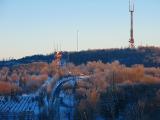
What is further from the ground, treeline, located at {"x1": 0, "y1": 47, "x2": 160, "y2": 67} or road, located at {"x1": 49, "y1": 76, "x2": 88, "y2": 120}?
treeline, located at {"x1": 0, "y1": 47, "x2": 160, "y2": 67}

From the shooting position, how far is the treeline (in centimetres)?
8250

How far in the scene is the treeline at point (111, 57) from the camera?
82500mm

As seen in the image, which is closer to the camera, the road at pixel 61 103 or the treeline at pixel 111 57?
the road at pixel 61 103

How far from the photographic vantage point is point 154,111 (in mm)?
43000

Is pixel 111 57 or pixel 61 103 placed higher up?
pixel 111 57

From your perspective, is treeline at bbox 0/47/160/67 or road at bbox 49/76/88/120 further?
treeline at bbox 0/47/160/67

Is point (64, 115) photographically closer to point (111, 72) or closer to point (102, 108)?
point (102, 108)

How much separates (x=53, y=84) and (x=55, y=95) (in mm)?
7895

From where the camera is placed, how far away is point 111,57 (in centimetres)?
9062

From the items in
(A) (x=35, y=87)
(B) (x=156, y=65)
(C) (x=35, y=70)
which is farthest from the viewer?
A: (C) (x=35, y=70)

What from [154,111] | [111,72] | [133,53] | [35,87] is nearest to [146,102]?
[154,111]

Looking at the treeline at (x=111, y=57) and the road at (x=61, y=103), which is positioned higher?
the treeline at (x=111, y=57)

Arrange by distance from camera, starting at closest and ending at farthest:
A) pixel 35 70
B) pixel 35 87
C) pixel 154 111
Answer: pixel 154 111, pixel 35 87, pixel 35 70

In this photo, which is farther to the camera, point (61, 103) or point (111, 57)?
Result: point (111, 57)
